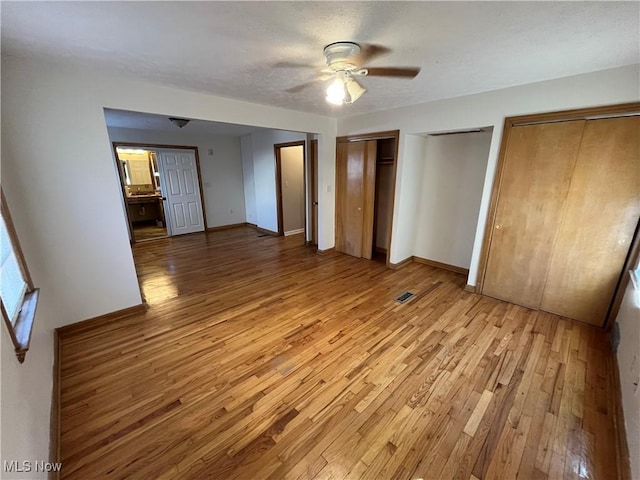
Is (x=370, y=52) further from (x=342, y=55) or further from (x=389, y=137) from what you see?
(x=389, y=137)

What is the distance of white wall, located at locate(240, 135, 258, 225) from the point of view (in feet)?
20.7

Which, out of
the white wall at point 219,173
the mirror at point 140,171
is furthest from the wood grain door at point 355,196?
the mirror at point 140,171

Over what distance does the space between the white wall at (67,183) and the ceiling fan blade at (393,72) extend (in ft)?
5.93

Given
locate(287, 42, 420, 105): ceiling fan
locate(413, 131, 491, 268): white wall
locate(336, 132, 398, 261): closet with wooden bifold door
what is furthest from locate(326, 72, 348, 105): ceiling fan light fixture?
locate(413, 131, 491, 268): white wall

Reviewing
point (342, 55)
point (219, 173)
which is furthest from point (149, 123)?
point (342, 55)

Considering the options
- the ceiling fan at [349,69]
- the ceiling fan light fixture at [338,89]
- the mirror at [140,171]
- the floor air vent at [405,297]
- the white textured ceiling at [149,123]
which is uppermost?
the white textured ceiling at [149,123]

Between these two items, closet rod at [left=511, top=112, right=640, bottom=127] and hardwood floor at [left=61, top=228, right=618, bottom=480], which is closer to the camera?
hardwood floor at [left=61, top=228, right=618, bottom=480]

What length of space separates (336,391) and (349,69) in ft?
7.72

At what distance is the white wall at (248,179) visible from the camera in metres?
6.32

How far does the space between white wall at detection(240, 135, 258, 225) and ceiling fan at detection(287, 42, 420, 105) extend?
14.3 ft

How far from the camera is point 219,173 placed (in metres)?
6.45

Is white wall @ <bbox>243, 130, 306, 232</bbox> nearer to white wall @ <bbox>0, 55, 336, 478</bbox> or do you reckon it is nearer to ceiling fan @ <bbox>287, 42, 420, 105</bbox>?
white wall @ <bbox>0, 55, 336, 478</bbox>

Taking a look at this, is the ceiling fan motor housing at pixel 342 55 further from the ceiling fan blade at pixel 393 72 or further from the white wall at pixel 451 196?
the white wall at pixel 451 196

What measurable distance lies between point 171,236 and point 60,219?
3.89 metres
